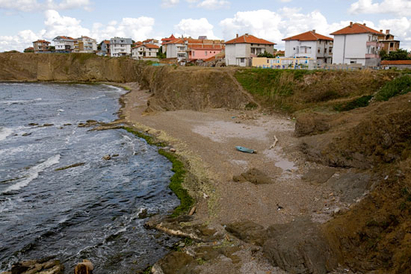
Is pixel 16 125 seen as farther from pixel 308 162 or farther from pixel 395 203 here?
pixel 395 203

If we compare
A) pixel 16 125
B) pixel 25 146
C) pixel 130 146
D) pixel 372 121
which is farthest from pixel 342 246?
pixel 16 125

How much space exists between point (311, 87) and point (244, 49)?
27091 mm

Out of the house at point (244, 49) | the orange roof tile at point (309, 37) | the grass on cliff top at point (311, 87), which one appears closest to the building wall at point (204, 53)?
the house at point (244, 49)

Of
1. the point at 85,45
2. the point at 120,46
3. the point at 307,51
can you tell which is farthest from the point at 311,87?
the point at 85,45

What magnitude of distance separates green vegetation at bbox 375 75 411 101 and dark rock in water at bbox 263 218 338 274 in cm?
2966

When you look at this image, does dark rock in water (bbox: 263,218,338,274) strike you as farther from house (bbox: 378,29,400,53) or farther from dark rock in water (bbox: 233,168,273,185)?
house (bbox: 378,29,400,53)

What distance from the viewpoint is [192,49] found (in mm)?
95188

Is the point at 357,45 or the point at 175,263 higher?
the point at 357,45

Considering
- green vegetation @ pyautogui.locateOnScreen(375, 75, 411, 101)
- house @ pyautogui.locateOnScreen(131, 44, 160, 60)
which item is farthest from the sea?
house @ pyautogui.locateOnScreen(131, 44, 160, 60)

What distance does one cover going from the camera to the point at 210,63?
83312 mm

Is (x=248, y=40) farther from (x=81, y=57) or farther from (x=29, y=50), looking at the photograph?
(x=29, y=50)

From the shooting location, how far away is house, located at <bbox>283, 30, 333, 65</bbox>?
6912 cm

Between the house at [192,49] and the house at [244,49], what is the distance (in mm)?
18264

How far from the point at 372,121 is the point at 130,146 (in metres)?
25.7
